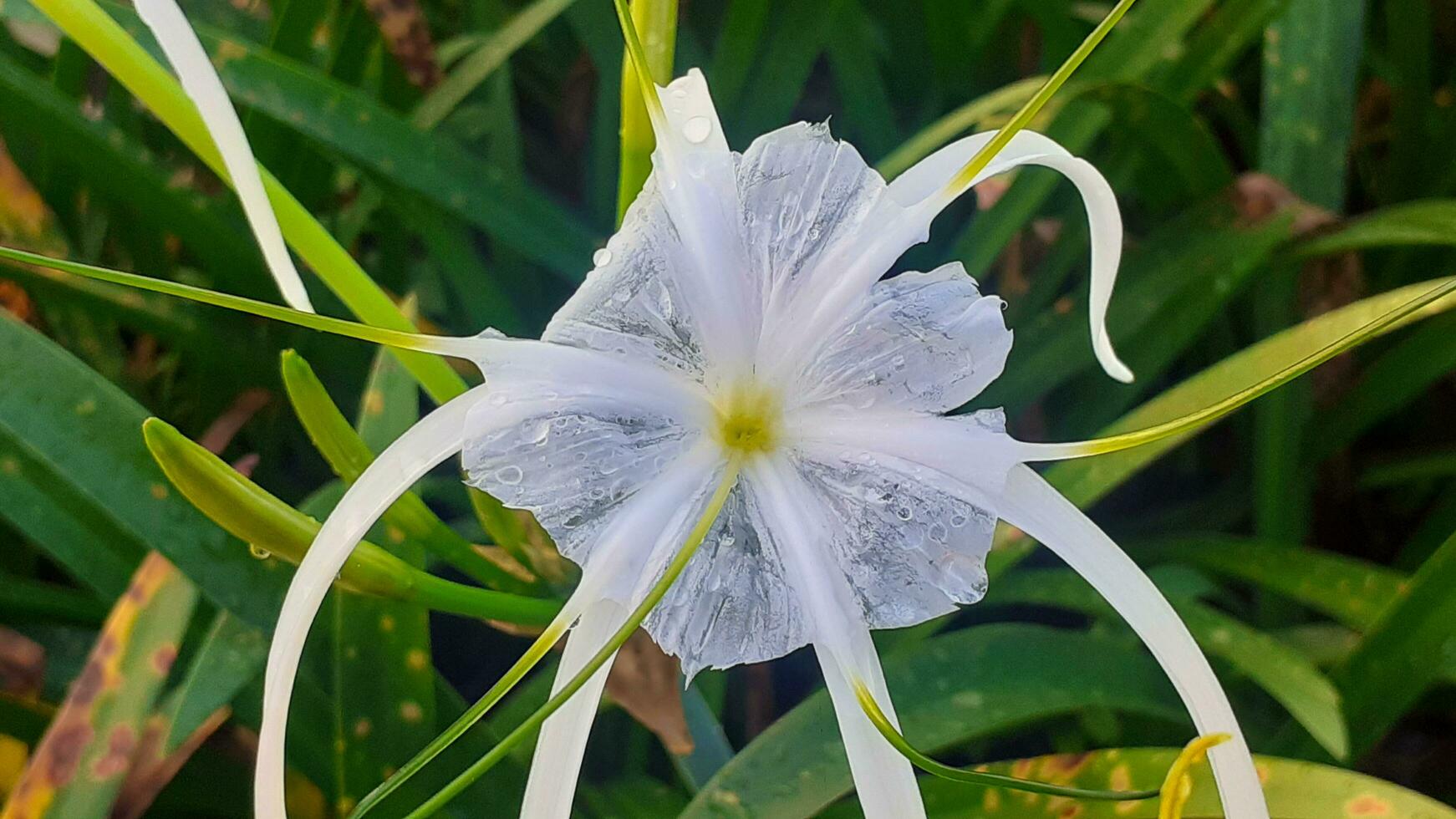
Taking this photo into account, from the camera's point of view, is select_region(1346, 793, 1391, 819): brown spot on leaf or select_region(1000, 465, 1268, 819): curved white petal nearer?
select_region(1000, 465, 1268, 819): curved white petal

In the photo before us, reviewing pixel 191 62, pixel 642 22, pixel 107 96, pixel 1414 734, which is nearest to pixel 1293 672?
pixel 1414 734

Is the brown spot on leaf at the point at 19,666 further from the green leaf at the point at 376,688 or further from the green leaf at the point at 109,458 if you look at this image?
the green leaf at the point at 376,688

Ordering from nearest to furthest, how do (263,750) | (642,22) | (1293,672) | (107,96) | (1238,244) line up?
(263,750) → (642,22) → (1293,672) → (1238,244) → (107,96)

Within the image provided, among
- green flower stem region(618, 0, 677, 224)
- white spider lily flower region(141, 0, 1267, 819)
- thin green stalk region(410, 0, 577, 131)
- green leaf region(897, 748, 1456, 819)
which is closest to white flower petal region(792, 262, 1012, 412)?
white spider lily flower region(141, 0, 1267, 819)

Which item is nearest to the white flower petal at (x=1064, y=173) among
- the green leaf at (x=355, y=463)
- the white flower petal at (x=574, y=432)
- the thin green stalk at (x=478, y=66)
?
the white flower petal at (x=574, y=432)

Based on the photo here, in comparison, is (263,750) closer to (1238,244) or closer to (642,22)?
(642,22)

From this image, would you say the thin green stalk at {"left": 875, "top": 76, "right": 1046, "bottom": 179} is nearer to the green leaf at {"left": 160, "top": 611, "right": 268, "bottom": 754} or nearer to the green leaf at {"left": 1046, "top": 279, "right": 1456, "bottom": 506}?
the green leaf at {"left": 1046, "top": 279, "right": 1456, "bottom": 506}
